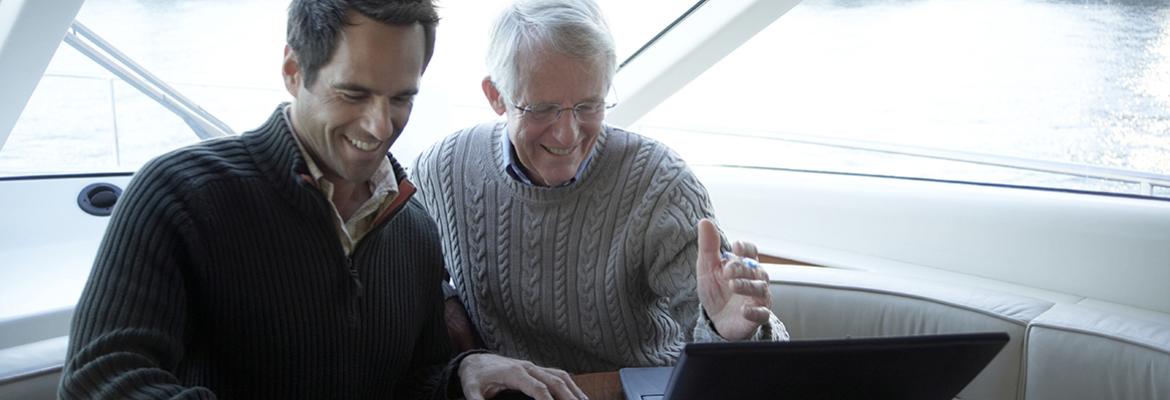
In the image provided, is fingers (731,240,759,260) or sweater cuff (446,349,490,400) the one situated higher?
fingers (731,240,759,260)

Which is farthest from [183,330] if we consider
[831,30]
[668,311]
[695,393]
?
[831,30]

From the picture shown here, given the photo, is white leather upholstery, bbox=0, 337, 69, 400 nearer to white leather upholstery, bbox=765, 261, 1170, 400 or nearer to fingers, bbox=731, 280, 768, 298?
fingers, bbox=731, 280, 768, 298

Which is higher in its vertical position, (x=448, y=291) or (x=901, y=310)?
(x=448, y=291)

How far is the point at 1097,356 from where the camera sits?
2158 mm

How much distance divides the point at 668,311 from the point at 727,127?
177 cm

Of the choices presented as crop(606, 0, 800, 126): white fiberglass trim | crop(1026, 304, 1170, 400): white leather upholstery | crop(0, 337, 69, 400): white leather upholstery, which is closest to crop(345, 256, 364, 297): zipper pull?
crop(0, 337, 69, 400): white leather upholstery

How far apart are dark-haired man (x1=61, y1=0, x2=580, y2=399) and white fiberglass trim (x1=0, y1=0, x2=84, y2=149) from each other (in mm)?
914

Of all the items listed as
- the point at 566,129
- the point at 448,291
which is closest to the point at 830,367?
the point at 566,129

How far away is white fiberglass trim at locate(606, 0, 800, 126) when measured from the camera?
3.15 meters

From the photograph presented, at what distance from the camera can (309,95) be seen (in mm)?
1379

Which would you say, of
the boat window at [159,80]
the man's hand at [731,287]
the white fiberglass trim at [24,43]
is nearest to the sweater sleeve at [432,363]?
the man's hand at [731,287]

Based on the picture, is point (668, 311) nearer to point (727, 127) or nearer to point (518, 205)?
point (518, 205)

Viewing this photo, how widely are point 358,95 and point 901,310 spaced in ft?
5.08

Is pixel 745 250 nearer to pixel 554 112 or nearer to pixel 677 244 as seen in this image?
pixel 677 244
